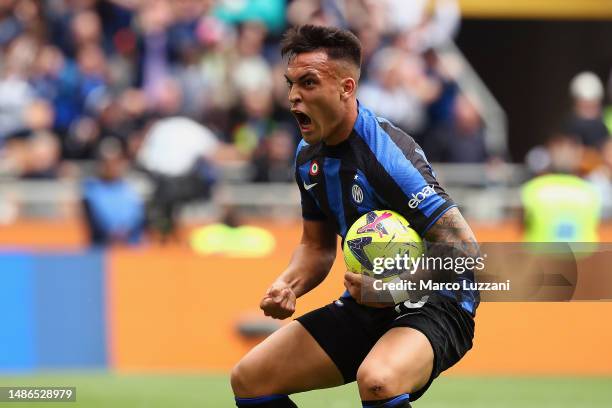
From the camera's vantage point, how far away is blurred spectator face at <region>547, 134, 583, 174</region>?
39.5 feet

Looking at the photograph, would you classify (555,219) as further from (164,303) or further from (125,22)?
(125,22)

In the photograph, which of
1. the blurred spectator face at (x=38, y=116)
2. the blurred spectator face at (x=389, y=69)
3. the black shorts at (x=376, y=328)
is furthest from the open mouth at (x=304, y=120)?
the blurred spectator face at (x=389, y=69)

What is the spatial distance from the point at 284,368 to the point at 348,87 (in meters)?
1.39

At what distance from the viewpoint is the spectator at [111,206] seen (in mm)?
12773

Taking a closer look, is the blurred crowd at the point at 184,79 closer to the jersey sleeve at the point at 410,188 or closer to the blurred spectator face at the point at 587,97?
the blurred spectator face at the point at 587,97

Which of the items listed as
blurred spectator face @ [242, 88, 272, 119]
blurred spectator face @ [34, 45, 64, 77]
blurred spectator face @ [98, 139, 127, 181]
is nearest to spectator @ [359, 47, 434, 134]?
blurred spectator face @ [242, 88, 272, 119]

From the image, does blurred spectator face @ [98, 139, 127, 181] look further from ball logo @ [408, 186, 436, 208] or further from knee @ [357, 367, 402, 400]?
knee @ [357, 367, 402, 400]

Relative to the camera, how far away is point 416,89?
1572 cm

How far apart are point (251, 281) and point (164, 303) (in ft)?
2.66

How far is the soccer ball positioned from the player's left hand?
0.29 ft

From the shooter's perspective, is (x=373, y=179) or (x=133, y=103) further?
(x=133, y=103)

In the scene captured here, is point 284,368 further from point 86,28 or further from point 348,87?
point 86,28

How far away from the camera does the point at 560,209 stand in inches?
467

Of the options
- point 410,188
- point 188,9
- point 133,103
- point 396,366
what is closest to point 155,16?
point 188,9
